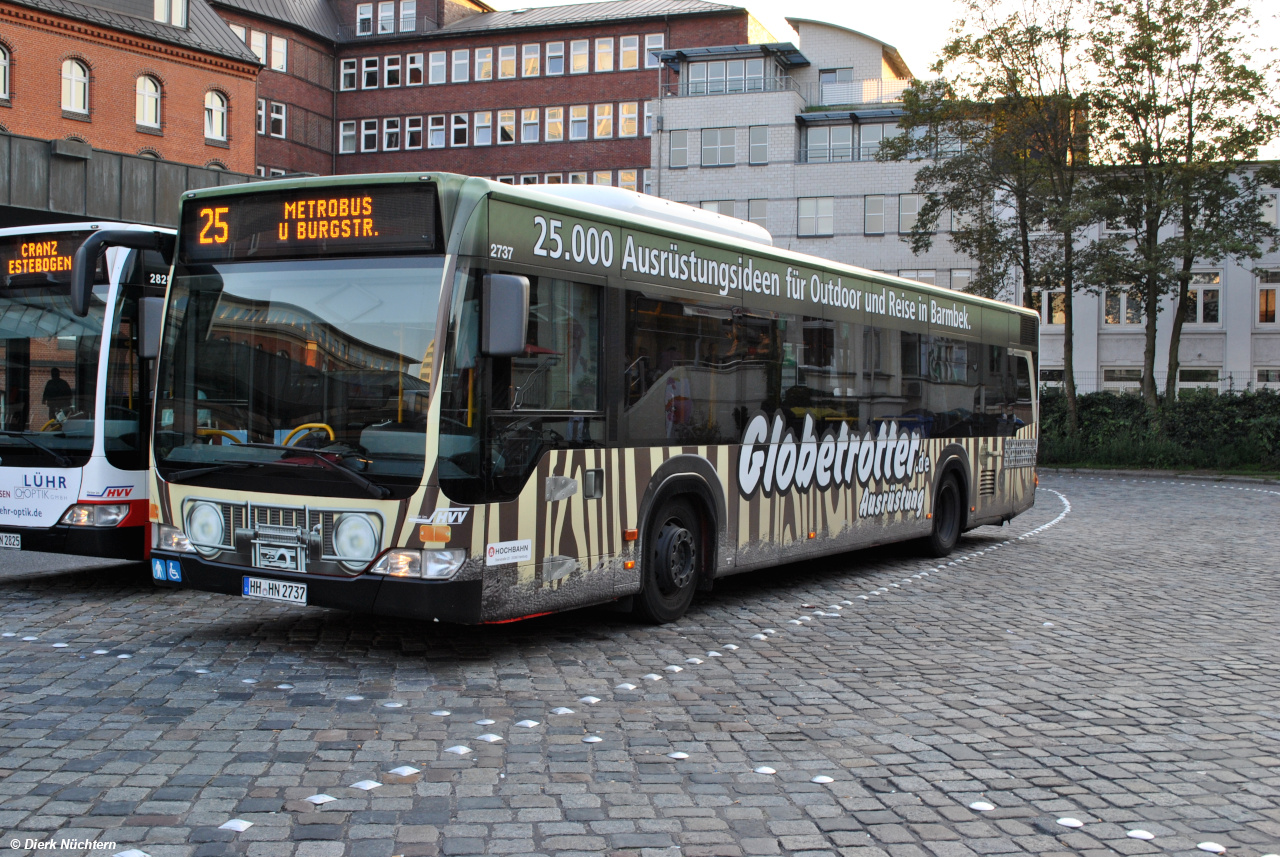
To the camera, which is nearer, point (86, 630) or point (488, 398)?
point (488, 398)

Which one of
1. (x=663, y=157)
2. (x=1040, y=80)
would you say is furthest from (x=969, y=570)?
(x=663, y=157)

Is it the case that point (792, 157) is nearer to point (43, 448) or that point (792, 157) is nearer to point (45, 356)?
point (45, 356)

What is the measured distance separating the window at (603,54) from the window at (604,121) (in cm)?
232

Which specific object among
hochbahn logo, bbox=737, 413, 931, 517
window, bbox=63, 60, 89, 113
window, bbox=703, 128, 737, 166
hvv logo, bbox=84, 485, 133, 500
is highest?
window, bbox=703, 128, 737, 166

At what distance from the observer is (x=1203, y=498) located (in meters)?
26.5

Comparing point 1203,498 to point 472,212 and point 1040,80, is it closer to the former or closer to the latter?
point 1040,80

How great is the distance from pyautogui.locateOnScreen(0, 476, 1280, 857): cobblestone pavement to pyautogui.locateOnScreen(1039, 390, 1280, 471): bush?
2908 cm

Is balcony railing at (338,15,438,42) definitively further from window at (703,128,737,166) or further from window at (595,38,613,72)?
window at (703,128,737,166)

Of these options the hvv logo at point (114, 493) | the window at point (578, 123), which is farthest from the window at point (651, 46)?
the hvv logo at point (114, 493)

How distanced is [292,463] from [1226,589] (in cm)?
887

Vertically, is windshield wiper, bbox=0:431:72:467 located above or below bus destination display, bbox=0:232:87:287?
below

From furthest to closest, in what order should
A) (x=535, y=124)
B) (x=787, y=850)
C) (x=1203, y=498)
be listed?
(x=535, y=124), (x=1203, y=498), (x=787, y=850)

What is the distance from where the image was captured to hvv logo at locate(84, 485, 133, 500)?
10.1m

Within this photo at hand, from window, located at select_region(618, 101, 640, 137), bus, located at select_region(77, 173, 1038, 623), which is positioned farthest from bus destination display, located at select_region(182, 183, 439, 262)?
window, located at select_region(618, 101, 640, 137)
